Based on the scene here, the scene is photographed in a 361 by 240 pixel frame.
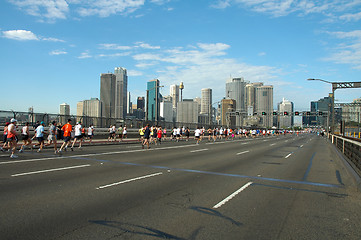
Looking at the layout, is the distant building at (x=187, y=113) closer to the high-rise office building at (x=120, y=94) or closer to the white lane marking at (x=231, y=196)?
the high-rise office building at (x=120, y=94)

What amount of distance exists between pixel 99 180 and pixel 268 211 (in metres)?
4.82

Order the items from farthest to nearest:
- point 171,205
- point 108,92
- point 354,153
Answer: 1. point 108,92
2. point 354,153
3. point 171,205

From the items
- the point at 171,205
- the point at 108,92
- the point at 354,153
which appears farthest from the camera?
the point at 108,92

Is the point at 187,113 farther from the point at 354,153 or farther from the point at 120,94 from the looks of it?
the point at 354,153

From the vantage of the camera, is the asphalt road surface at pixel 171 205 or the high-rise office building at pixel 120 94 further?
the high-rise office building at pixel 120 94

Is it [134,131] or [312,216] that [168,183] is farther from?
[134,131]

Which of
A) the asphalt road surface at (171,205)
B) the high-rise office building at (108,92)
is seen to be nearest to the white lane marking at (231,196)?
the asphalt road surface at (171,205)

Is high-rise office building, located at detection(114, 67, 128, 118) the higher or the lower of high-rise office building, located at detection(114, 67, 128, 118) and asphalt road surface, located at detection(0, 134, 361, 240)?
the higher

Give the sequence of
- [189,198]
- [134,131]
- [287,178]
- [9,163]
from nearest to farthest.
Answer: [189,198]
[287,178]
[9,163]
[134,131]

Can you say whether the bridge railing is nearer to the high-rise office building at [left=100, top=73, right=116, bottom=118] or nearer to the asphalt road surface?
the asphalt road surface

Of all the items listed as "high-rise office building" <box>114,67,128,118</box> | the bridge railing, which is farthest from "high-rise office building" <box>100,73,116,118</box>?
the bridge railing

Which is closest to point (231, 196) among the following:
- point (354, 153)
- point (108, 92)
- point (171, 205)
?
point (171, 205)

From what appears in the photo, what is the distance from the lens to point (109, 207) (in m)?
5.57

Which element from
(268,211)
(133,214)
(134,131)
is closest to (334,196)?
(268,211)
